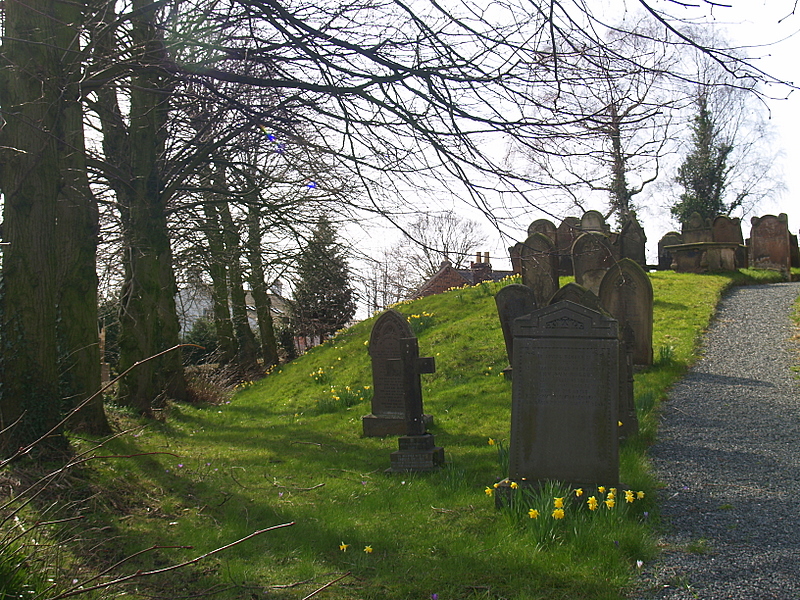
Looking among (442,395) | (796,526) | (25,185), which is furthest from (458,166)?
(442,395)

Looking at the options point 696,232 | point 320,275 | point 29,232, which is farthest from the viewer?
point 696,232

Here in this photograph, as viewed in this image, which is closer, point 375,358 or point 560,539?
point 560,539

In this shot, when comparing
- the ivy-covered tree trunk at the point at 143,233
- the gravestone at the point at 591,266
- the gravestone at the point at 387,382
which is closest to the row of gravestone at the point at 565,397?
the gravestone at the point at 387,382

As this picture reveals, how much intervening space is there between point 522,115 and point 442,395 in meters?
6.67

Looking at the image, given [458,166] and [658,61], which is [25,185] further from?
[658,61]

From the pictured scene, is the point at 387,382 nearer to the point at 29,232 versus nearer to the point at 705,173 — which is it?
the point at 29,232

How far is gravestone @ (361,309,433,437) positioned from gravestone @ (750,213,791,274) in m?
17.4

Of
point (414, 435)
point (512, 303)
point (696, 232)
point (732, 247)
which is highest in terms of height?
point (696, 232)

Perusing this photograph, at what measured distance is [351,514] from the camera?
559 centimetres

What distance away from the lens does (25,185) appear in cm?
605

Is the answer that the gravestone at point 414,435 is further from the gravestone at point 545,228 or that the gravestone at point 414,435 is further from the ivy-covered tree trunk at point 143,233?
the gravestone at point 545,228

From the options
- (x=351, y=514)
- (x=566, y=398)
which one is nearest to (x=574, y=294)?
(x=566, y=398)

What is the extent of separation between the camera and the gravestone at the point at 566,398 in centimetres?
522

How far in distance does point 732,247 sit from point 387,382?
638 inches
